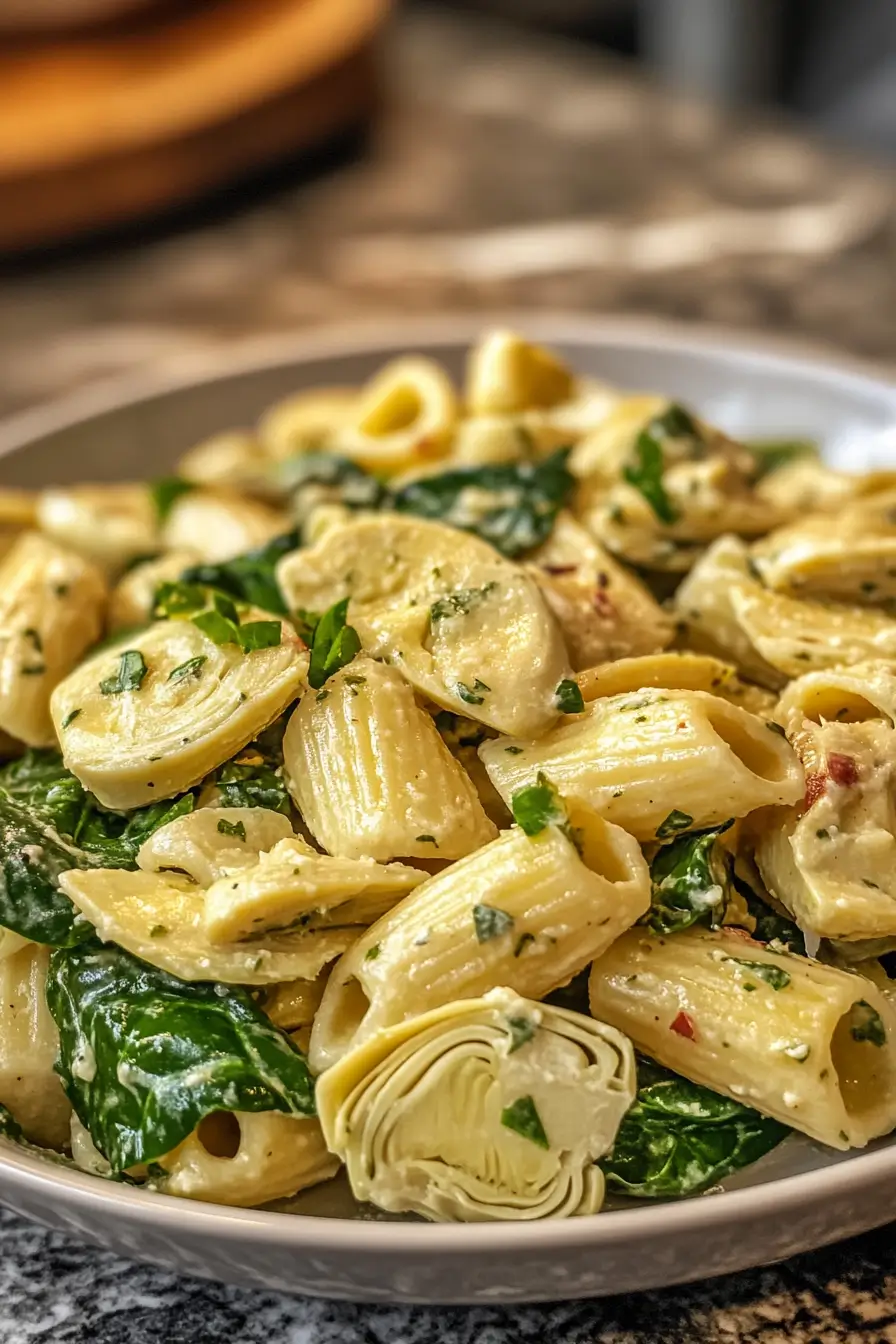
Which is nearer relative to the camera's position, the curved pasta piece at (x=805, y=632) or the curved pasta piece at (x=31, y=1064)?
the curved pasta piece at (x=31, y=1064)

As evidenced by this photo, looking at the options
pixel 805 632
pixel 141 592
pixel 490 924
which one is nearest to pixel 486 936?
pixel 490 924

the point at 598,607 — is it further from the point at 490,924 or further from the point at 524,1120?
the point at 524,1120

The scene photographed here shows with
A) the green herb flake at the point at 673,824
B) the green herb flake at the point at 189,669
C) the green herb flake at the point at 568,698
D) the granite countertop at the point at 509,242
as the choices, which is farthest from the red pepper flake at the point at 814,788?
the granite countertop at the point at 509,242

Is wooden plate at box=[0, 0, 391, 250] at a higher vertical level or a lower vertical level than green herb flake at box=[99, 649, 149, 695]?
higher

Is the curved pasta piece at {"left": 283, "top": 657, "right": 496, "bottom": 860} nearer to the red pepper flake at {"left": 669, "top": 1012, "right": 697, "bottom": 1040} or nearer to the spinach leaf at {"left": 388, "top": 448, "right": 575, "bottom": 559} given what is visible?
the red pepper flake at {"left": 669, "top": 1012, "right": 697, "bottom": 1040}

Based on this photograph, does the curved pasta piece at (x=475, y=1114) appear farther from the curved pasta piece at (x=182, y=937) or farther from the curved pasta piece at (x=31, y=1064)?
the curved pasta piece at (x=31, y=1064)

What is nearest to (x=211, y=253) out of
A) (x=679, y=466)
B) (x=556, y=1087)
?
(x=679, y=466)

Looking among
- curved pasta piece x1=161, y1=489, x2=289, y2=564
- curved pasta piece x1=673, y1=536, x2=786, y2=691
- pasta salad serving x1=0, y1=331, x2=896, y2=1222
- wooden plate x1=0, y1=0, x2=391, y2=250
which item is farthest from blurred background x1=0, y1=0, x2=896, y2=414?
pasta salad serving x1=0, y1=331, x2=896, y2=1222
